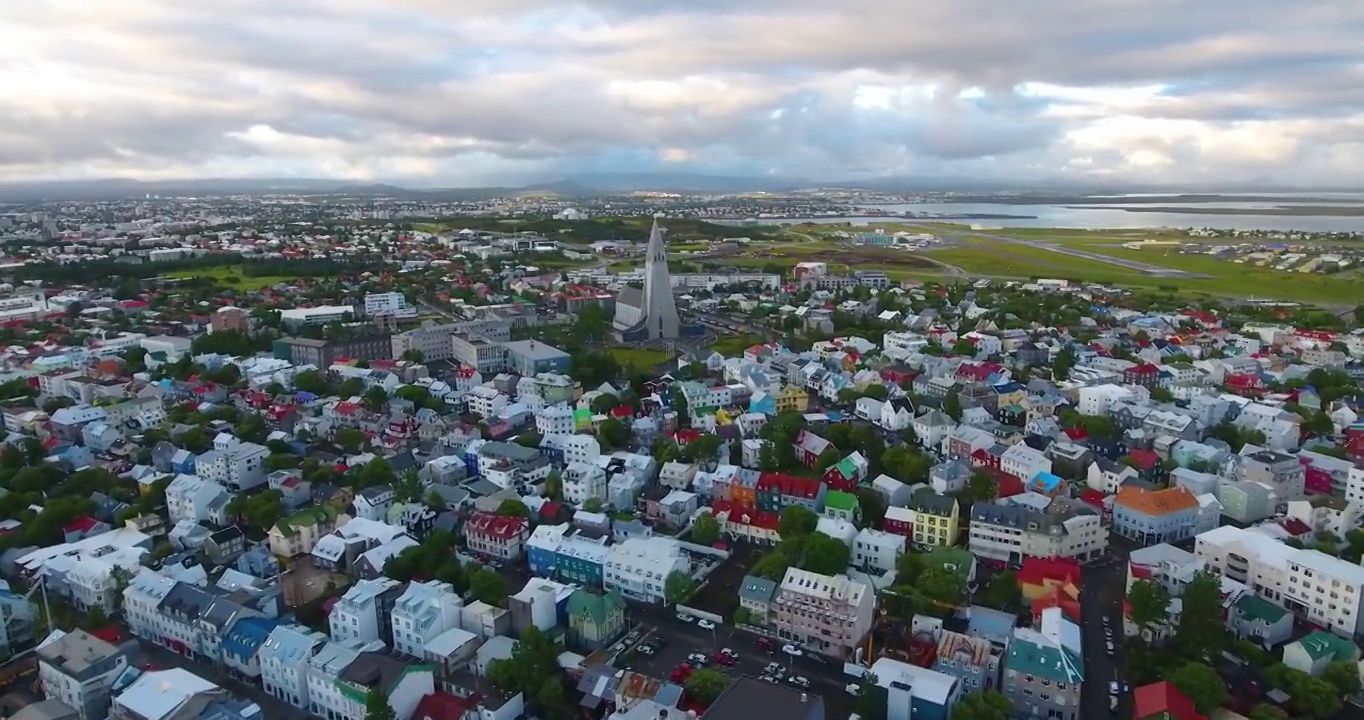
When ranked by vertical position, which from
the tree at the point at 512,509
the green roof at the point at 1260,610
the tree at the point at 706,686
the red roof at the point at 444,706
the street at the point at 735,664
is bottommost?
the street at the point at 735,664

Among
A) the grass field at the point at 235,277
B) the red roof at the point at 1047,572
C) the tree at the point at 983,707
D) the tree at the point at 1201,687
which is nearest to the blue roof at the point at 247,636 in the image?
the tree at the point at 983,707

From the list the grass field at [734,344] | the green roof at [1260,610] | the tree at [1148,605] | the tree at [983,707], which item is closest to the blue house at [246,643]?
the tree at [983,707]

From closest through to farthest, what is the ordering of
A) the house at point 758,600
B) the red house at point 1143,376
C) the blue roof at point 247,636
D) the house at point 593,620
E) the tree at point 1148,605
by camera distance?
the blue roof at point 247,636 < the tree at point 1148,605 < the house at point 593,620 < the house at point 758,600 < the red house at point 1143,376

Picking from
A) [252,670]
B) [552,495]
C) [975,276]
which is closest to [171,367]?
[552,495]

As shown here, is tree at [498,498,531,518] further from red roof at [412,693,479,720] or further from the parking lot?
red roof at [412,693,479,720]

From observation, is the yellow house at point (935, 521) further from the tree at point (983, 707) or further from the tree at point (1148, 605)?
the tree at point (983, 707)

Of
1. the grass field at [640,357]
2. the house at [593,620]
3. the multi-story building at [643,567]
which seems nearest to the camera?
the house at [593,620]

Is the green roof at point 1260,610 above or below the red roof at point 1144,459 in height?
below

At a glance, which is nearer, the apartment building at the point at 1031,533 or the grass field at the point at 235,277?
→ the apartment building at the point at 1031,533

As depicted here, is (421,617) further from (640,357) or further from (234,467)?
(640,357)
